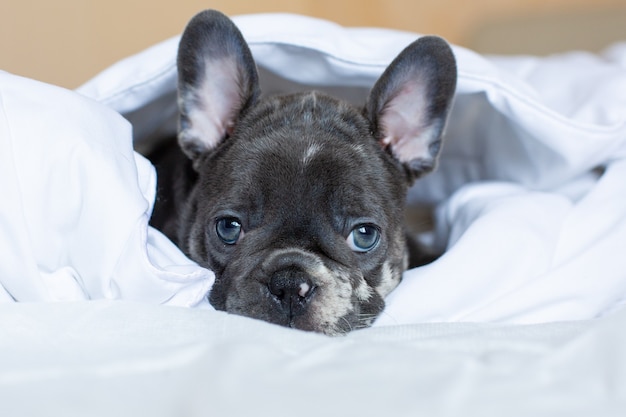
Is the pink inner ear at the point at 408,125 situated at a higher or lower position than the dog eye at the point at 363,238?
higher

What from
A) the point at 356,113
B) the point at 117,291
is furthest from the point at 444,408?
the point at 356,113

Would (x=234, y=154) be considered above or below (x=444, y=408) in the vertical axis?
below

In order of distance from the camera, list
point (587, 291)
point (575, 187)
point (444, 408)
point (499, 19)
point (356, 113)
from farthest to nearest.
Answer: point (499, 19) < point (575, 187) < point (356, 113) < point (587, 291) < point (444, 408)

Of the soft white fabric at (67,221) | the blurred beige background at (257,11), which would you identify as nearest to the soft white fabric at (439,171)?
the soft white fabric at (67,221)

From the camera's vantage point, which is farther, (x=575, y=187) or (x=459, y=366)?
(x=575, y=187)

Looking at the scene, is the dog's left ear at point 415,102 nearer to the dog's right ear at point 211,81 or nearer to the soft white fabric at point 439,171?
the soft white fabric at point 439,171

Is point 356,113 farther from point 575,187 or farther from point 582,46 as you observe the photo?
point 582,46
